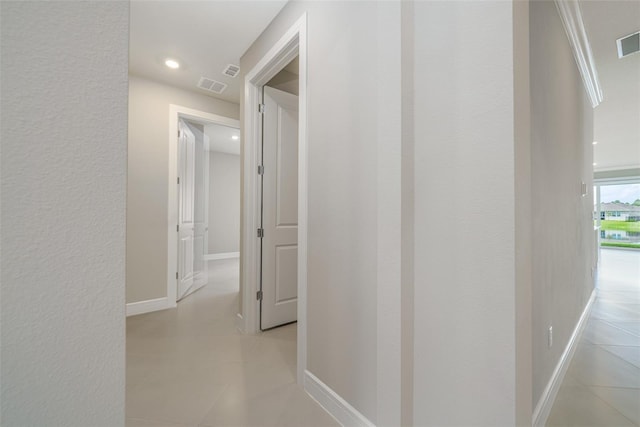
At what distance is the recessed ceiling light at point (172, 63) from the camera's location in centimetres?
280

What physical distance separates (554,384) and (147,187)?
3.99 meters

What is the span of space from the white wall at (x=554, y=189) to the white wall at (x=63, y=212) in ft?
5.39

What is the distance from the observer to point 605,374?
184 centimetres

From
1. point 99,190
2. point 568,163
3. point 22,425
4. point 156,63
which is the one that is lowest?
point 22,425

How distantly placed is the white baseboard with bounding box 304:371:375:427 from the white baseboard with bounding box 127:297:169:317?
2.35m

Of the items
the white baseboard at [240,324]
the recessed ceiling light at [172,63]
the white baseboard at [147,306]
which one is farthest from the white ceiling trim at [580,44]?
the white baseboard at [147,306]

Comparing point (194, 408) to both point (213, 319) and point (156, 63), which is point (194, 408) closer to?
point (213, 319)

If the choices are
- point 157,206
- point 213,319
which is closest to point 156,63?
point 157,206

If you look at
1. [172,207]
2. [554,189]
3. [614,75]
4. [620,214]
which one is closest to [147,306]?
[172,207]

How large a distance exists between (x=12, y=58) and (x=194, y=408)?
5.76ft

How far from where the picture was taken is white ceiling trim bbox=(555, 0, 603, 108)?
1912mm

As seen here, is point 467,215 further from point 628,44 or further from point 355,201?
point 628,44

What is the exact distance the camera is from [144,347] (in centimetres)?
226

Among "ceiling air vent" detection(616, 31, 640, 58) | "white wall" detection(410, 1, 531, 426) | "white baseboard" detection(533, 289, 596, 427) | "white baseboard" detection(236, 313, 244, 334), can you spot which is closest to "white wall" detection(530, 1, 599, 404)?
"white baseboard" detection(533, 289, 596, 427)
